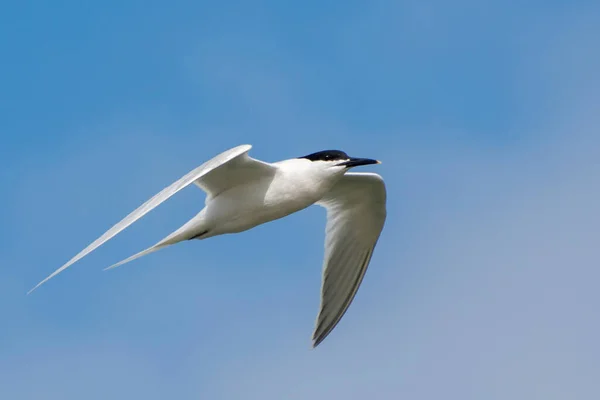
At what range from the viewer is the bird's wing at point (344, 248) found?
12898 millimetres

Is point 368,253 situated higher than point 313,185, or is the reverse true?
point 313,185

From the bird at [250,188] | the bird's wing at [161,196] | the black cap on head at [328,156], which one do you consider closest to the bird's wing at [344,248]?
the bird at [250,188]

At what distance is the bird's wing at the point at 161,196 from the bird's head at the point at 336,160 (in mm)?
997

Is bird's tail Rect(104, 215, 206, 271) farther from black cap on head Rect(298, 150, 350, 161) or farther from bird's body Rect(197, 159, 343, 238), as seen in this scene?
black cap on head Rect(298, 150, 350, 161)

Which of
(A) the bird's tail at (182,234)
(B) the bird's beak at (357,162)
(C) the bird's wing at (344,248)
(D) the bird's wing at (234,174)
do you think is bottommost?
(C) the bird's wing at (344,248)

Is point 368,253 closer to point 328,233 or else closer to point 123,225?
point 328,233

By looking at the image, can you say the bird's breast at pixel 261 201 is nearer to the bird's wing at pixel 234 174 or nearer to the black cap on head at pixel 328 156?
the bird's wing at pixel 234 174

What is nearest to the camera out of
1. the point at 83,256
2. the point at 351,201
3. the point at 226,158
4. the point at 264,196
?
the point at 83,256

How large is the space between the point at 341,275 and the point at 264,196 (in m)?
2.60

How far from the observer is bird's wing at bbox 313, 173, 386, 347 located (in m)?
12.9

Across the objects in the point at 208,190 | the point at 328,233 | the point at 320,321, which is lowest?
the point at 320,321

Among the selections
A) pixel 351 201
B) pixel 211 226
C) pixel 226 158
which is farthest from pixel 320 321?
pixel 226 158

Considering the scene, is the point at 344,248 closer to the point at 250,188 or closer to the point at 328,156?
the point at 328,156

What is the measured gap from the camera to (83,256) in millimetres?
8766
